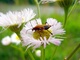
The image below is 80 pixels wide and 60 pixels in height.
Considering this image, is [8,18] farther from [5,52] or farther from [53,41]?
[5,52]

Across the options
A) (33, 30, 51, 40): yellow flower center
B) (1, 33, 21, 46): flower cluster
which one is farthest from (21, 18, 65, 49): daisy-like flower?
(1, 33, 21, 46): flower cluster

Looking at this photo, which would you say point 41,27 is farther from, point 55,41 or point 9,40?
point 9,40

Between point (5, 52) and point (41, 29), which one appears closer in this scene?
point (41, 29)

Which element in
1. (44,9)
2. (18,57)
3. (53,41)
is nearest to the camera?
(53,41)

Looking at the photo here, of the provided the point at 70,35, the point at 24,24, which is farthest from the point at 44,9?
the point at 24,24

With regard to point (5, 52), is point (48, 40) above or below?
above

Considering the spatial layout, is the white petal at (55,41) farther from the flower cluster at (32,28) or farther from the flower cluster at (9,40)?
the flower cluster at (9,40)

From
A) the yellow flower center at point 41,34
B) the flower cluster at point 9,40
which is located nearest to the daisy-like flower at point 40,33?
the yellow flower center at point 41,34

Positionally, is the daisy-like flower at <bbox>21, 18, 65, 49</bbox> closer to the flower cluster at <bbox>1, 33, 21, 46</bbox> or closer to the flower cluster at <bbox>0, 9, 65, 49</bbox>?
the flower cluster at <bbox>0, 9, 65, 49</bbox>
